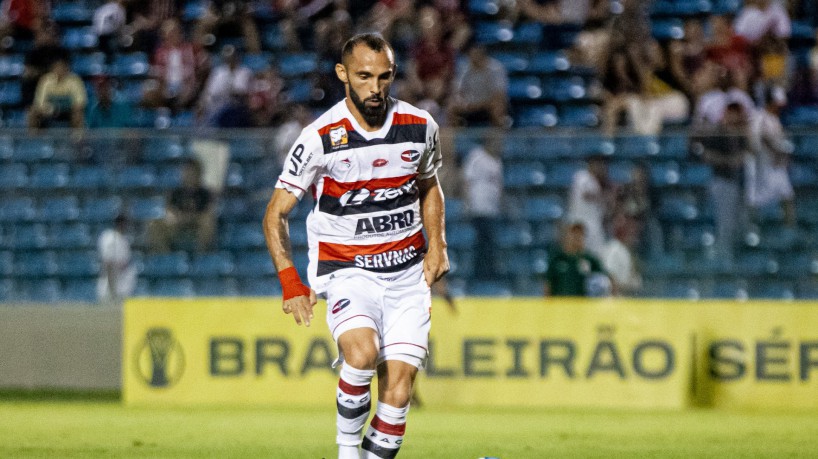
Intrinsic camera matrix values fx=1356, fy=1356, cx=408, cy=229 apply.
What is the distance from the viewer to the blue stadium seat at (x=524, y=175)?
13.6 metres

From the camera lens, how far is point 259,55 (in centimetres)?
1827

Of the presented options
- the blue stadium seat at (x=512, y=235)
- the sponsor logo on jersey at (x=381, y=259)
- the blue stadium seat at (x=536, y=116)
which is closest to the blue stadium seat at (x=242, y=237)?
the blue stadium seat at (x=512, y=235)

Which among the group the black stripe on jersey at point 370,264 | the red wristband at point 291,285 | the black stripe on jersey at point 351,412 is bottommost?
the black stripe on jersey at point 351,412

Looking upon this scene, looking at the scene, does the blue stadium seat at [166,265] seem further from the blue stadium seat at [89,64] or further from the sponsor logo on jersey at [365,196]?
the sponsor logo on jersey at [365,196]

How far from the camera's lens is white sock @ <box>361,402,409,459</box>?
22.1 feet

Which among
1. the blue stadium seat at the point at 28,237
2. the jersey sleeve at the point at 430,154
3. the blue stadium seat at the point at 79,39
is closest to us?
the jersey sleeve at the point at 430,154

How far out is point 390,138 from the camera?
687cm

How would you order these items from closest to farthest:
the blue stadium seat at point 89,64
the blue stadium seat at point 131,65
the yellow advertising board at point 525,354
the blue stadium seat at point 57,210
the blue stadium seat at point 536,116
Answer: the yellow advertising board at point 525,354 → the blue stadium seat at point 57,210 → the blue stadium seat at point 536,116 → the blue stadium seat at point 131,65 → the blue stadium seat at point 89,64

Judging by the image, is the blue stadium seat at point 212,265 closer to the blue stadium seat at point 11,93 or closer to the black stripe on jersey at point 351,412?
the blue stadium seat at point 11,93

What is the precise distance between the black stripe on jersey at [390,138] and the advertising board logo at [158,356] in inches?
289

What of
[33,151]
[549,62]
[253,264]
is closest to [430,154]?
[253,264]

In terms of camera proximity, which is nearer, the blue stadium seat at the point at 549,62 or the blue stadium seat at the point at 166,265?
the blue stadium seat at the point at 166,265

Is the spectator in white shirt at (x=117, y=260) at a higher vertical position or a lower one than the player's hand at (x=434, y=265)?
lower

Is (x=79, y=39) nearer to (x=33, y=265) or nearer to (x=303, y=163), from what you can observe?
(x=33, y=265)
